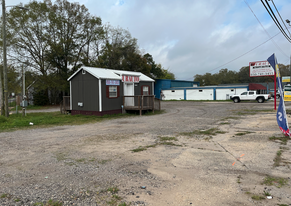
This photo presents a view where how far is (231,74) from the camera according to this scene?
79000 mm

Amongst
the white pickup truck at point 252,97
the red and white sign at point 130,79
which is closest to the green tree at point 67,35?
the red and white sign at point 130,79

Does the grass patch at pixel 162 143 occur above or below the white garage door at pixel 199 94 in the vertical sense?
below

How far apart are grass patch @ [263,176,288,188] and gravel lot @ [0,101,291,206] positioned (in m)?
0.05

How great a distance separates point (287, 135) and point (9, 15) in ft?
106

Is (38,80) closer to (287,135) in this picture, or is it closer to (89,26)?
(89,26)

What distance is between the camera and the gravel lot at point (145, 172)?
3.46m

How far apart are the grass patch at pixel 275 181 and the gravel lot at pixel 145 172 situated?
1.9 inches

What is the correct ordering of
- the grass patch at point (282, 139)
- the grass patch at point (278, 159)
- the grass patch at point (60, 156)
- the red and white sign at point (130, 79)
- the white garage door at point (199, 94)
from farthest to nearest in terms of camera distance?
1. the white garage door at point (199, 94)
2. the red and white sign at point (130, 79)
3. the grass patch at point (282, 139)
4. the grass patch at point (60, 156)
5. the grass patch at point (278, 159)

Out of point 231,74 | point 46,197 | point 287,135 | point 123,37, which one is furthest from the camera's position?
point 231,74

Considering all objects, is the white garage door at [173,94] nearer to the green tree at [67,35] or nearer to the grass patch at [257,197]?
the green tree at [67,35]

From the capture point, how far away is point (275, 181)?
398 cm

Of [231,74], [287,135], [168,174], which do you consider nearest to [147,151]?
[168,174]

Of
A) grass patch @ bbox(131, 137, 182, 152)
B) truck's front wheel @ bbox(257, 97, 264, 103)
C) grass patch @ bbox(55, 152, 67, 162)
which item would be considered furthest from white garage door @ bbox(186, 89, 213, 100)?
grass patch @ bbox(55, 152, 67, 162)

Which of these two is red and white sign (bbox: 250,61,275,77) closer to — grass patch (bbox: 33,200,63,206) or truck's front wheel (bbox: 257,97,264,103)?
truck's front wheel (bbox: 257,97,264,103)
